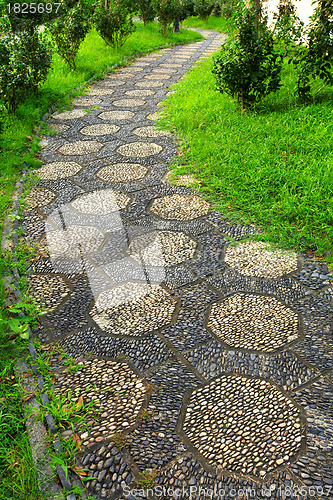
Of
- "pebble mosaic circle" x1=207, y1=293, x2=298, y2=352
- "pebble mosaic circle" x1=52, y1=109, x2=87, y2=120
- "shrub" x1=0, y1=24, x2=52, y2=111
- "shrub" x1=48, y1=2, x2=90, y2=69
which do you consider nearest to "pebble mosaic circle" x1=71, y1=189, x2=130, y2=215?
"pebble mosaic circle" x1=207, y1=293, x2=298, y2=352

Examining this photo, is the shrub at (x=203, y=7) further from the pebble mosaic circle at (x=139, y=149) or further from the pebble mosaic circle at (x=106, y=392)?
the pebble mosaic circle at (x=106, y=392)

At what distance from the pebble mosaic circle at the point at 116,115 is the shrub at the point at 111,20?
455 cm

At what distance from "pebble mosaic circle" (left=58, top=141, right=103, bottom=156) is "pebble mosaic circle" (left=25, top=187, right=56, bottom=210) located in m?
1.02

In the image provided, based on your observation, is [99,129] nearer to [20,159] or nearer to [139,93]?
[20,159]

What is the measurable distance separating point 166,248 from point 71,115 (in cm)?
396

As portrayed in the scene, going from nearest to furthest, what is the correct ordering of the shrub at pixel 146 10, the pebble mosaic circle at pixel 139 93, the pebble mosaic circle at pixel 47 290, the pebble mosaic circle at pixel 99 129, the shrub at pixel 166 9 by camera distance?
the pebble mosaic circle at pixel 47 290 → the pebble mosaic circle at pixel 99 129 → the pebble mosaic circle at pixel 139 93 → the shrub at pixel 166 9 → the shrub at pixel 146 10

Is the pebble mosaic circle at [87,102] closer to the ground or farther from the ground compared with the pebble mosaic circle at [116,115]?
farther from the ground

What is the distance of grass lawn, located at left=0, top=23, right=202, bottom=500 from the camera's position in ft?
5.32

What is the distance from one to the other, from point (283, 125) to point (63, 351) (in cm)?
372

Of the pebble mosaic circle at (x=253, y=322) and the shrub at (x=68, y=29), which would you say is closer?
the pebble mosaic circle at (x=253, y=322)

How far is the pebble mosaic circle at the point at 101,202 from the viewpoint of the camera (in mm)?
3592

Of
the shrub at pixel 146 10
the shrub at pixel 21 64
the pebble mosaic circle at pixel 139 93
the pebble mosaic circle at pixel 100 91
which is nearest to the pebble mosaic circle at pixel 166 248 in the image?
the shrub at pixel 21 64

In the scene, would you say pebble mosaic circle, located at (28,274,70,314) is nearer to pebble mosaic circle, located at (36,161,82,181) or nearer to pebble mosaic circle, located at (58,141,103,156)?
pebble mosaic circle, located at (36,161,82,181)

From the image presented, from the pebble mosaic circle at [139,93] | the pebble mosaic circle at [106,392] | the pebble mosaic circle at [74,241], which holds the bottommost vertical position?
the pebble mosaic circle at [106,392]
